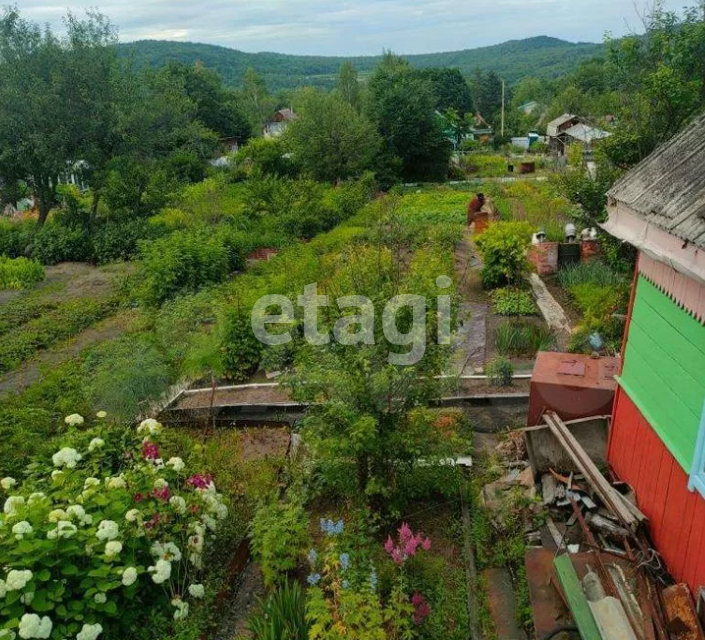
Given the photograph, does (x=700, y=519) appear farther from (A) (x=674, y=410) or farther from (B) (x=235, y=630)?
(B) (x=235, y=630)

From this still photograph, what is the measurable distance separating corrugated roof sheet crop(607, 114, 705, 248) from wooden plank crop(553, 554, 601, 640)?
2.22m

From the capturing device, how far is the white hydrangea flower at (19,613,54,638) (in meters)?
3.24

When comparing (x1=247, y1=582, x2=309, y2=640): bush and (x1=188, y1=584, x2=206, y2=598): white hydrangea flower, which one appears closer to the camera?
(x1=247, y1=582, x2=309, y2=640): bush

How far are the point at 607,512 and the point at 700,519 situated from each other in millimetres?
1024

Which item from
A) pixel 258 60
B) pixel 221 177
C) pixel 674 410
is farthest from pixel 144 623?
pixel 258 60

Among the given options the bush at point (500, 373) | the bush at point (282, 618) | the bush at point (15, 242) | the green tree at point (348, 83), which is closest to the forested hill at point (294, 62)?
the green tree at point (348, 83)

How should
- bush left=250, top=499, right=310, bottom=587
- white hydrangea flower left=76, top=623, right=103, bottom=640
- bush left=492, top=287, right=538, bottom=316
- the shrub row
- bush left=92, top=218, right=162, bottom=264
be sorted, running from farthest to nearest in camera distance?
bush left=92, top=218, right=162, bottom=264 → bush left=492, top=287, right=538, bottom=316 → the shrub row → bush left=250, top=499, right=310, bottom=587 → white hydrangea flower left=76, top=623, right=103, bottom=640

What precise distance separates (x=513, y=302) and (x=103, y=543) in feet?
27.1

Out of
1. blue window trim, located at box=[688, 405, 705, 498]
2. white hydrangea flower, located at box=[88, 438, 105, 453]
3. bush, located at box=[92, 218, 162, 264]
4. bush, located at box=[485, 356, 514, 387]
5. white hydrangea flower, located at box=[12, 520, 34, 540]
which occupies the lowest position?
bush, located at box=[92, 218, 162, 264]

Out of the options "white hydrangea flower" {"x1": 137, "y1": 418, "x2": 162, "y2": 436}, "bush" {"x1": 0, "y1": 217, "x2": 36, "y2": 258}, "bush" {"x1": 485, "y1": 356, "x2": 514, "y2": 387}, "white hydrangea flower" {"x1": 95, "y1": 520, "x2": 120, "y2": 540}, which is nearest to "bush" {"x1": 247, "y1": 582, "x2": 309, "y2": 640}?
"white hydrangea flower" {"x1": 95, "y1": 520, "x2": 120, "y2": 540}

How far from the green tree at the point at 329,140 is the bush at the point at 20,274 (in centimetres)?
1274

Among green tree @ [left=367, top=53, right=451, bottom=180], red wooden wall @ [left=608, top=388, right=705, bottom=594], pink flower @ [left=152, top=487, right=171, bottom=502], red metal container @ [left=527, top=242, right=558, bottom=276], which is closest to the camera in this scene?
red wooden wall @ [left=608, top=388, right=705, bottom=594]

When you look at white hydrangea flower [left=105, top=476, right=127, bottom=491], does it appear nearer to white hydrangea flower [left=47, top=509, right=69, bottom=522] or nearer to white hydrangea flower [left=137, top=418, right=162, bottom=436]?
white hydrangea flower [left=47, top=509, right=69, bottom=522]

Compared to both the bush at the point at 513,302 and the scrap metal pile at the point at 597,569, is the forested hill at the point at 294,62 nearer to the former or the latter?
the bush at the point at 513,302
